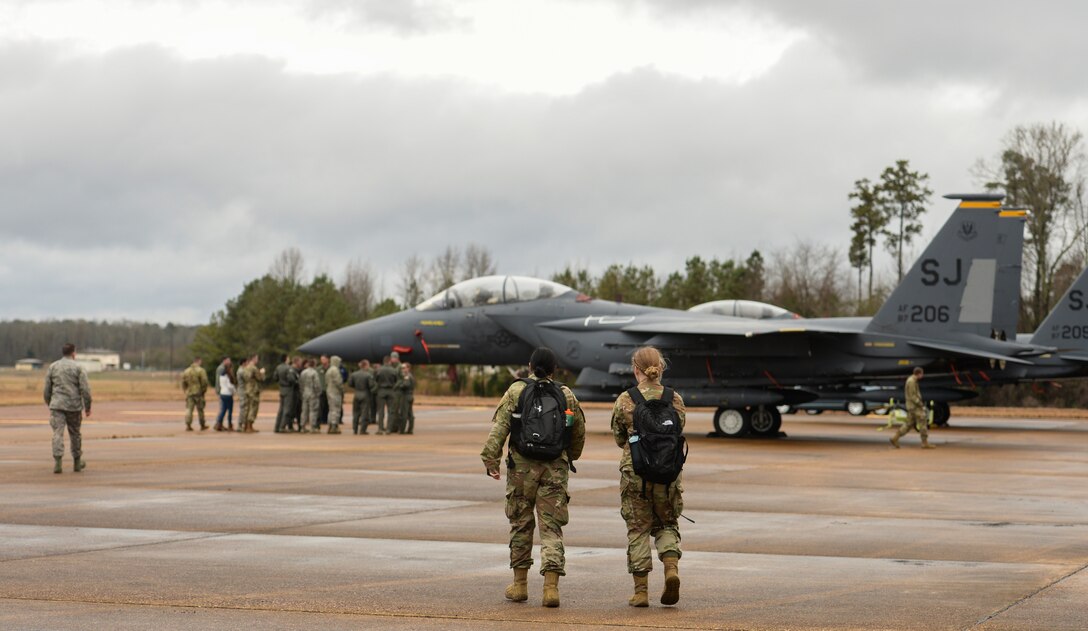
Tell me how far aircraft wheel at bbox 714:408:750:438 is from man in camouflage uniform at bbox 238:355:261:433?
10.0m

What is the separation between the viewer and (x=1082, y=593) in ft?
25.4

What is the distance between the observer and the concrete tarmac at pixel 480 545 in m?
7.02

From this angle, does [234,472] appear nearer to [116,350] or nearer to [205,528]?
[205,528]

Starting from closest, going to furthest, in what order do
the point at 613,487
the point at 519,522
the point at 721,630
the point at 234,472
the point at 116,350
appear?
the point at 721,630 → the point at 519,522 → the point at 613,487 → the point at 234,472 → the point at 116,350

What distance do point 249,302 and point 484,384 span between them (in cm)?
2675

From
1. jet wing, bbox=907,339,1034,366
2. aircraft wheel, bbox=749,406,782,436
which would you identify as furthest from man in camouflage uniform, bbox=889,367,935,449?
aircraft wheel, bbox=749,406,782,436

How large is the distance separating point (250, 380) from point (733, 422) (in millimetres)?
10547

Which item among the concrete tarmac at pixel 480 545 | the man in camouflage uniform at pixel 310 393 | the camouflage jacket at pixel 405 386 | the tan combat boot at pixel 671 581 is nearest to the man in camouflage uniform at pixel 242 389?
the man in camouflage uniform at pixel 310 393

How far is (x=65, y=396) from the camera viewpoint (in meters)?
15.6

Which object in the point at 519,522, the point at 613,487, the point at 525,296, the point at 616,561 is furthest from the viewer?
the point at 525,296

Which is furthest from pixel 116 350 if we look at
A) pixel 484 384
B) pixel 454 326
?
pixel 454 326

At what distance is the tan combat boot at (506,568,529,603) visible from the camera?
24.3 ft

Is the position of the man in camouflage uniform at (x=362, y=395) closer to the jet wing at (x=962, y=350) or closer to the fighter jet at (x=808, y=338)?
the fighter jet at (x=808, y=338)

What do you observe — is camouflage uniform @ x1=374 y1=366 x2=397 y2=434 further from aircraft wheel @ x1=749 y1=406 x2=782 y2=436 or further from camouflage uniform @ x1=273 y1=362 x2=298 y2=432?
aircraft wheel @ x1=749 y1=406 x2=782 y2=436
